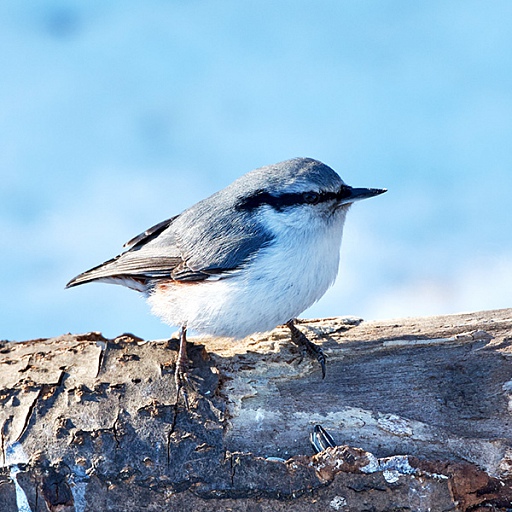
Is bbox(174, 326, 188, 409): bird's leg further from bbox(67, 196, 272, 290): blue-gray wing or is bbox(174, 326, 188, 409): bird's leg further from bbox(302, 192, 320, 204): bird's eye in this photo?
bbox(302, 192, 320, 204): bird's eye

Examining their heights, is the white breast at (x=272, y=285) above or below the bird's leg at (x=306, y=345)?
above

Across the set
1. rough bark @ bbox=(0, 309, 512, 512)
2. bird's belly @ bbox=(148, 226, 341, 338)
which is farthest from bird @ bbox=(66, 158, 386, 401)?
rough bark @ bbox=(0, 309, 512, 512)

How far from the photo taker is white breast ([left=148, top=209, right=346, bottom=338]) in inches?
109

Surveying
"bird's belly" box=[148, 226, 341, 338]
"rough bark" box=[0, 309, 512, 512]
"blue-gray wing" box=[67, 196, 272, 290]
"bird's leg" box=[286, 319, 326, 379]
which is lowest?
"rough bark" box=[0, 309, 512, 512]

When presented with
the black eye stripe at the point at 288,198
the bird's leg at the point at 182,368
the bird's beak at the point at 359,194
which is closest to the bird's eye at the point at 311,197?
A: the black eye stripe at the point at 288,198

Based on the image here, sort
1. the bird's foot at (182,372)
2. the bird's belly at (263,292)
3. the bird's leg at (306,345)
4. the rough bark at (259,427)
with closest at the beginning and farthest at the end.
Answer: the rough bark at (259,427) → the bird's foot at (182,372) → the bird's belly at (263,292) → the bird's leg at (306,345)

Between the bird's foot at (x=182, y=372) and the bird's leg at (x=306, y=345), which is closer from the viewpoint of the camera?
the bird's foot at (x=182, y=372)

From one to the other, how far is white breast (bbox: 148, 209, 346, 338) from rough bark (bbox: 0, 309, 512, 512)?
19 cm

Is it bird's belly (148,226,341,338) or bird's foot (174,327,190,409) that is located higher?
bird's belly (148,226,341,338)

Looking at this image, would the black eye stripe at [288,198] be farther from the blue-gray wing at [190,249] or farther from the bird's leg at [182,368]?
the bird's leg at [182,368]

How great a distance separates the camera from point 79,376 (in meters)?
2.76

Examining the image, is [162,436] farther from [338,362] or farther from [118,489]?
[338,362]

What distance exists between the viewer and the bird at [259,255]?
2785 millimetres

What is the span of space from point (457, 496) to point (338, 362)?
0.74 metres
